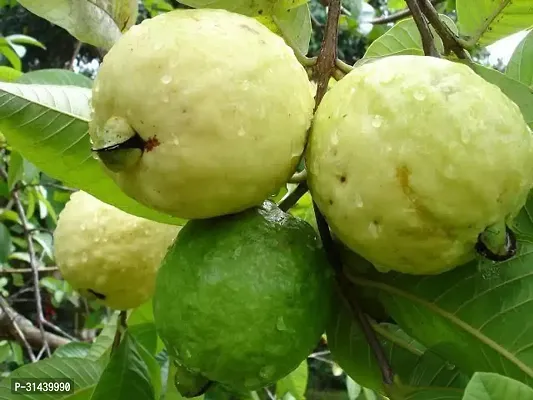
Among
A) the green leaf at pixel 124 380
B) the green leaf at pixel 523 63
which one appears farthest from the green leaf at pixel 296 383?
the green leaf at pixel 523 63

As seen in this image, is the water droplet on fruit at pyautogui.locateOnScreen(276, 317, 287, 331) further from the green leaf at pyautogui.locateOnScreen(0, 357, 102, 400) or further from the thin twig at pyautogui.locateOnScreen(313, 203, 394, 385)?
the green leaf at pyautogui.locateOnScreen(0, 357, 102, 400)

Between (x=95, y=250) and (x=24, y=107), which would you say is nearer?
(x=24, y=107)

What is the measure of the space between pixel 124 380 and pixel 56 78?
0.65 meters

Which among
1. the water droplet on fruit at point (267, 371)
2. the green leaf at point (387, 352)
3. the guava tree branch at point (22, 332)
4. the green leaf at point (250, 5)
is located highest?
the green leaf at point (250, 5)

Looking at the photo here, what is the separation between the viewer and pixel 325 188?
682mm

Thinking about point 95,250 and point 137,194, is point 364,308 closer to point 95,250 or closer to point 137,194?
point 137,194

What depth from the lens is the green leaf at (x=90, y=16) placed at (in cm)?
99

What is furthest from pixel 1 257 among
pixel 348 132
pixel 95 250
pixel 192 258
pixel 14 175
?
pixel 348 132

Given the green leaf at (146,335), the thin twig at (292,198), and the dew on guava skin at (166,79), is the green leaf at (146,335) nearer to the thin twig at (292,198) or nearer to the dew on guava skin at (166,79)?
the thin twig at (292,198)

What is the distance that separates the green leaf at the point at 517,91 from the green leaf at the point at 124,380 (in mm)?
682

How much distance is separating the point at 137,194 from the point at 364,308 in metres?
0.31

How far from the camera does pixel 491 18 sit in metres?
0.95

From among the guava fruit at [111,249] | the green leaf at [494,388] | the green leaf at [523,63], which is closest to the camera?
the green leaf at [494,388]

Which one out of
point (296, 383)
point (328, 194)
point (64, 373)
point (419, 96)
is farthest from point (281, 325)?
point (296, 383)
